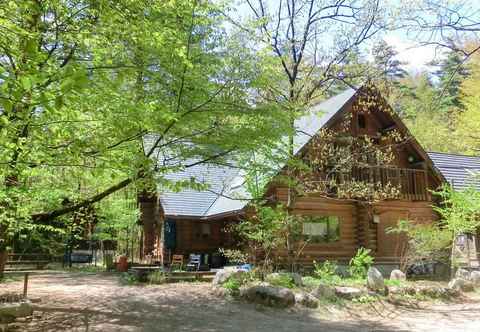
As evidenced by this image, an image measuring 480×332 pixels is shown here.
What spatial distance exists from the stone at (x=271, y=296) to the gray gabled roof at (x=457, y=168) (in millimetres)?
13289

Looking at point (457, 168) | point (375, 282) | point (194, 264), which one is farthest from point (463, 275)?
point (457, 168)

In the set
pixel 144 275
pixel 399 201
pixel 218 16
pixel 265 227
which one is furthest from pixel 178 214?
pixel 218 16

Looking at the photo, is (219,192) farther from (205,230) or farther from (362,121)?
(362,121)

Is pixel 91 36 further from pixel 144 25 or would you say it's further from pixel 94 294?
pixel 94 294

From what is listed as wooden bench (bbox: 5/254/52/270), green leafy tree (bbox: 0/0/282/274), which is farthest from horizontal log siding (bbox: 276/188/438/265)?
wooden bench (bbox: 5/254/52/270)

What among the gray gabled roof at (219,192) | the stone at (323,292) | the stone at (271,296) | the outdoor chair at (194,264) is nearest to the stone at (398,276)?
the stone at (323,292)

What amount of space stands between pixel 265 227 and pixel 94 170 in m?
7.68

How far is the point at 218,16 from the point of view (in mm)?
7816

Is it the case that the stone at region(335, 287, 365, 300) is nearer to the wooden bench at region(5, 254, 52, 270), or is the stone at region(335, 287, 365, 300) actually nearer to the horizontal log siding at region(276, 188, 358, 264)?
the horizontal log siding at region(276, 188, 358, 264)

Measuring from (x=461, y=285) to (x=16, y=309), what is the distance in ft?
41.4

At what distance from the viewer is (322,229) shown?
1866cm

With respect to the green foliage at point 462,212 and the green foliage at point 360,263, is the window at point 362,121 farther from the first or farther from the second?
the green foliage at point 360,263

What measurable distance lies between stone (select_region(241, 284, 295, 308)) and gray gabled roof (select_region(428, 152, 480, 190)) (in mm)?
13289

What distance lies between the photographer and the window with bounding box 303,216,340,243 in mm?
18328
